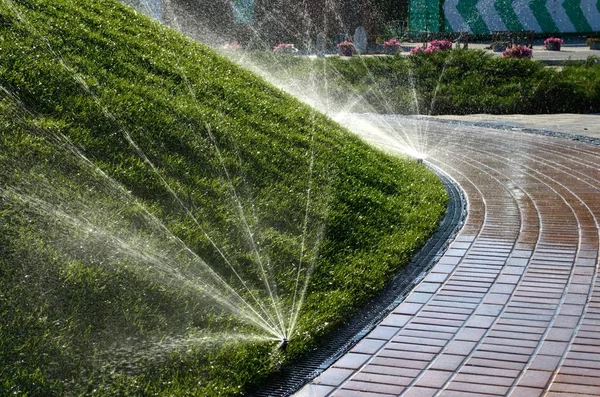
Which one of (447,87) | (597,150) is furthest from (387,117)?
(597,150)

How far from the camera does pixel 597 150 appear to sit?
35.5ft

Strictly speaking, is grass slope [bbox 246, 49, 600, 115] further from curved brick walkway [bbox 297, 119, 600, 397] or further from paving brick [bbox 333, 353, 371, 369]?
paving brick [bbox 333, 353, 371, 369]

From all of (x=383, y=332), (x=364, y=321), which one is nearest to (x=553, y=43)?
(x=364, y=321)

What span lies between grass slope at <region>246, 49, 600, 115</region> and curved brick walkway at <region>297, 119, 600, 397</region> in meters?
8.47

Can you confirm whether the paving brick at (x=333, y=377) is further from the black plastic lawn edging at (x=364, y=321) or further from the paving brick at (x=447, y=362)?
the paving brick at (x=447, y=362)

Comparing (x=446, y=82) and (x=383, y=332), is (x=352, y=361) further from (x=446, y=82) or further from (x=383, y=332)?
(x=446, y=82)

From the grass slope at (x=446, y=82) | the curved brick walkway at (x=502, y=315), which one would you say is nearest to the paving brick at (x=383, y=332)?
the curved brick walkway at (x=502, y=315)

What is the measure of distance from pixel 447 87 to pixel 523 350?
14.1 metres

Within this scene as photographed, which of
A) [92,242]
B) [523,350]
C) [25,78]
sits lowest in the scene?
[523,350]

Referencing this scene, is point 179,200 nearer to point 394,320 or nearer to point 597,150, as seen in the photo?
point 394,320

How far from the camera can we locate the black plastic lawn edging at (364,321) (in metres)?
3.86

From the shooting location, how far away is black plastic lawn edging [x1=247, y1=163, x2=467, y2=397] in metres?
3.86

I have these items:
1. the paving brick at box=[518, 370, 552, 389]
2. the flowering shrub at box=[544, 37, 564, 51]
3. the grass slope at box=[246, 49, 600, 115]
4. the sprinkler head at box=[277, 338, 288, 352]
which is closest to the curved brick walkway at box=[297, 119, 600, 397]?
the paving brick at box=[518, 370, 552, 389]

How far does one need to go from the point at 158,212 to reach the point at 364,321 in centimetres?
136
